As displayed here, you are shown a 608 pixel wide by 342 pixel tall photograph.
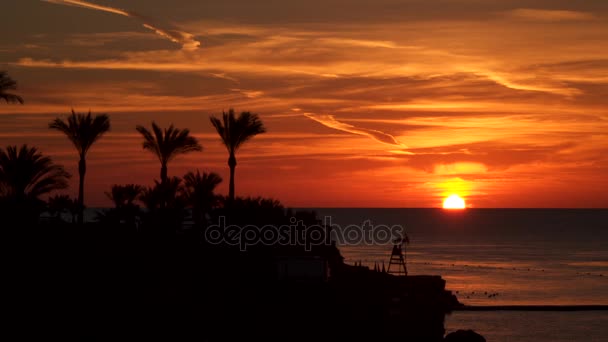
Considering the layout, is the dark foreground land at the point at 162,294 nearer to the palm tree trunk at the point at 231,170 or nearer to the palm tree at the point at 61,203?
the palm tree trunk at the point at 231,170

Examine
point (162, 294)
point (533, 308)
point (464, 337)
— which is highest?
point (162, 294)

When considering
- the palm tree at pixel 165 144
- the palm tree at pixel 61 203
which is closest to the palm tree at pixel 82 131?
the palm tree at pixel 165 144

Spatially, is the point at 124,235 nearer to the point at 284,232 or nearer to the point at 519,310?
the point at 284,232

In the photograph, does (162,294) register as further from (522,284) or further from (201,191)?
(522,284)

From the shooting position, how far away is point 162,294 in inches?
1507

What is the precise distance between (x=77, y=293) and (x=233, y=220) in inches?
829

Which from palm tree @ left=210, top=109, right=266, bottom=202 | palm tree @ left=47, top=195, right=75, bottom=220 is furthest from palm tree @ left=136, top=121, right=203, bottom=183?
palm tree @ left=47, top=195, right=75, bottom=220

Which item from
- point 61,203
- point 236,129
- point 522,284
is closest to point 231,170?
point 236,129

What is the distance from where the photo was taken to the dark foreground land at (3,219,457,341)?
113 feet

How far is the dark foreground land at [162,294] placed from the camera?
34.3 metres

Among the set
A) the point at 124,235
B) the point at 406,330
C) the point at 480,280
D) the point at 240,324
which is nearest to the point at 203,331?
the point at 240,324

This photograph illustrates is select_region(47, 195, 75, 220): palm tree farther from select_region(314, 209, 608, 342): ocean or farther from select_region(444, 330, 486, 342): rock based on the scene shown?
select_region(444, 330, 486, 342): rock

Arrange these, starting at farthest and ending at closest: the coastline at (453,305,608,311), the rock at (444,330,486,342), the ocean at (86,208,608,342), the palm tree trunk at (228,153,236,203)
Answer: the coastline at (453,305,608,311), the ocean at (86,208,608,342), the palm tree trunk at (228,153,236,203), the rock at (444,330,486,342)

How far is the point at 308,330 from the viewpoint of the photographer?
39375 mm
